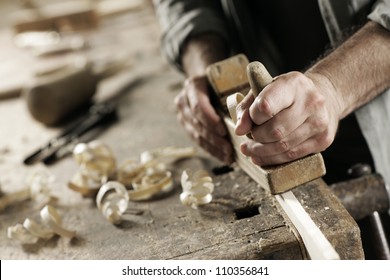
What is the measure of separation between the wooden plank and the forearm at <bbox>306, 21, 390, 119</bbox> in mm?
139

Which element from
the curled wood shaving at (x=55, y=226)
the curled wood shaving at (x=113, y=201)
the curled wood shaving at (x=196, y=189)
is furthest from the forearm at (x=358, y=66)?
the curled wood shaving at (x=55, y=226)

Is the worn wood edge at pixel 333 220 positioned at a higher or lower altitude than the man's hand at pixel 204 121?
lower

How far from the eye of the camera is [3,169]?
125 cm

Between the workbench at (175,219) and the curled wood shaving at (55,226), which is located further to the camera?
the curled wood shaving at (55,226)

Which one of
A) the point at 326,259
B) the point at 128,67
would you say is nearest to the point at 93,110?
the point at 128,67

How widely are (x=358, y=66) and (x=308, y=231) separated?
0.33 m

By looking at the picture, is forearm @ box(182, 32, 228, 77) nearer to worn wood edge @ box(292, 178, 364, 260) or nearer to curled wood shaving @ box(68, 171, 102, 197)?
curled wood shaving @ box(68, 171, 102, 197)

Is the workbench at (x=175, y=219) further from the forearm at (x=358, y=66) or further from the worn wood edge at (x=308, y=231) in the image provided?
the forearm at (x=358, y=66)

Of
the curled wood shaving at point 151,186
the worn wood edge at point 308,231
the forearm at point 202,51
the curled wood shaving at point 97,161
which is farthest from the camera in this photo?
the forearm at point 202,51

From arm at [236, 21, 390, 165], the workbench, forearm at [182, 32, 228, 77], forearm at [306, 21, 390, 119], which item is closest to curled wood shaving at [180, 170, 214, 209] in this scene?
the workbench

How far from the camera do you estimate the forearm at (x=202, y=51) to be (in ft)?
4.04

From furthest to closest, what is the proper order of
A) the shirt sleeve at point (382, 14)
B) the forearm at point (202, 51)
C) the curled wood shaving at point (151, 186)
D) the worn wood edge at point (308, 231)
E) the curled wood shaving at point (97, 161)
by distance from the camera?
the forearm at point (202, 51), the curled wood shaving at point (97, 161), the curled wood shaving at point (151, 186), the shirt sleeve at point (382, 14), the worn wood edge at point (308, 231)

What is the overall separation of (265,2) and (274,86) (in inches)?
25.4

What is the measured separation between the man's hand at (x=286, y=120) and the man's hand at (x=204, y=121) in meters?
0.20
